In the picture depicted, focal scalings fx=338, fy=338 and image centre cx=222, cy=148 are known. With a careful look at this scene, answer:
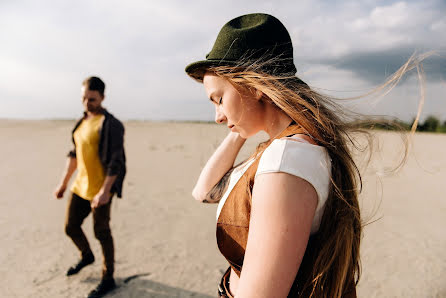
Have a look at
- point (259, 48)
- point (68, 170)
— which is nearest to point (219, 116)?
point (259, 48)

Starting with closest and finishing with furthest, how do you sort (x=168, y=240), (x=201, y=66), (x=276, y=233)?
(x=276, y=233) < (x=201, y=66) < (x=168, y=240)

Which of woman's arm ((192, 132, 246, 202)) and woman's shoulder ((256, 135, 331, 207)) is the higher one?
woman's shoulder ((256, 135, 331, 207))

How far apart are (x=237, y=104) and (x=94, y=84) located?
3.17 meters

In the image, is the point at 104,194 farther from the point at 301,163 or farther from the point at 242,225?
the point at 301,163

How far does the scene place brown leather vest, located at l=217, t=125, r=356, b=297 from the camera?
112 cm

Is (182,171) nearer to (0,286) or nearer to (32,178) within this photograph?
(32,178)

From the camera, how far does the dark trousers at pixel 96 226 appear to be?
3902mm

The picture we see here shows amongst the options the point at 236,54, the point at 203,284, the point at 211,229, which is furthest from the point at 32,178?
the point at 236,54

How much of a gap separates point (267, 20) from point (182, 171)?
10.9 meters

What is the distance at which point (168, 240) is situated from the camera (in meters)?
5.69

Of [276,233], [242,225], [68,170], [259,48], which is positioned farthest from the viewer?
[68,170]

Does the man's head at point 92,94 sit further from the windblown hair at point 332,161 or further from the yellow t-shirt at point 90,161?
the windblown hair at point 332,161

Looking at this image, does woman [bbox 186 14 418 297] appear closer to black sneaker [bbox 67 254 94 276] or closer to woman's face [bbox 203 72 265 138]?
woman's face [bbox 203 72 265 138]

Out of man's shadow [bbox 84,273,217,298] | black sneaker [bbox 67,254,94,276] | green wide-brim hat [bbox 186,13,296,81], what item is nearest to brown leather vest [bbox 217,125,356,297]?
green wide-brim hat [bbox 186,13,296,81]
